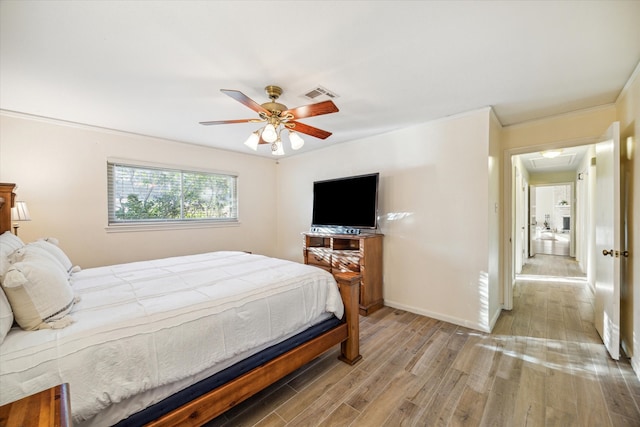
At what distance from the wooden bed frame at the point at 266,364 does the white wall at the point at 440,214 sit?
4.56 feet

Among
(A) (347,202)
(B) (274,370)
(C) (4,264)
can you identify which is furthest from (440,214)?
(C) (4,264)

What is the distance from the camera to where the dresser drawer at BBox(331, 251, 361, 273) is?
10.9 ft

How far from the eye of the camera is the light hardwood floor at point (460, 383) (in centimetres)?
163

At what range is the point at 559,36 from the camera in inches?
63.9

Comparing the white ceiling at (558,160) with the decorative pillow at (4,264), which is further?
the white ceiling at (558,160)

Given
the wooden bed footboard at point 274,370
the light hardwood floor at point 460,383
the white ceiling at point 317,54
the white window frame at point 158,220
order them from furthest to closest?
the white window frame at point 158,220 < the light hardwood floor at point 460,383 < the white ceiling at point 317,54 < the wooden bed footboard at point 274,370

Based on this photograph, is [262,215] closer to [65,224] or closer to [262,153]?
[262,153]

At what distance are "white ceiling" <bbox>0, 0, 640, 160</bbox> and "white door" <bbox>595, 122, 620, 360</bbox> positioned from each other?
22.8 inches

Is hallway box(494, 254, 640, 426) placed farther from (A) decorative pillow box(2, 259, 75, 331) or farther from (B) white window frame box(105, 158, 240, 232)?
(B) white window frame box(105, 158, 240, 232)

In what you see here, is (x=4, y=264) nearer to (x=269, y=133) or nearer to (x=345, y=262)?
(x=269, y=133)

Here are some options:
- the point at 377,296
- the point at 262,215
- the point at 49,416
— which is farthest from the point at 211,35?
the point at 262,215

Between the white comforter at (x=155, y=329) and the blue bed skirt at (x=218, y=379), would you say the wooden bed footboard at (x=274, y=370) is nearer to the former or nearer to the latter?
the blue bed skirt at (x=218, y=379)

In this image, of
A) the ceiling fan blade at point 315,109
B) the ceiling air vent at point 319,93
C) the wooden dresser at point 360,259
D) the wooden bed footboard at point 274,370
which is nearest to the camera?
the wooden bed footboard at point 274,370

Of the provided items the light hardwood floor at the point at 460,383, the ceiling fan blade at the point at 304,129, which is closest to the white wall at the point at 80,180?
the ceiling fan blade at the point at 304,129
